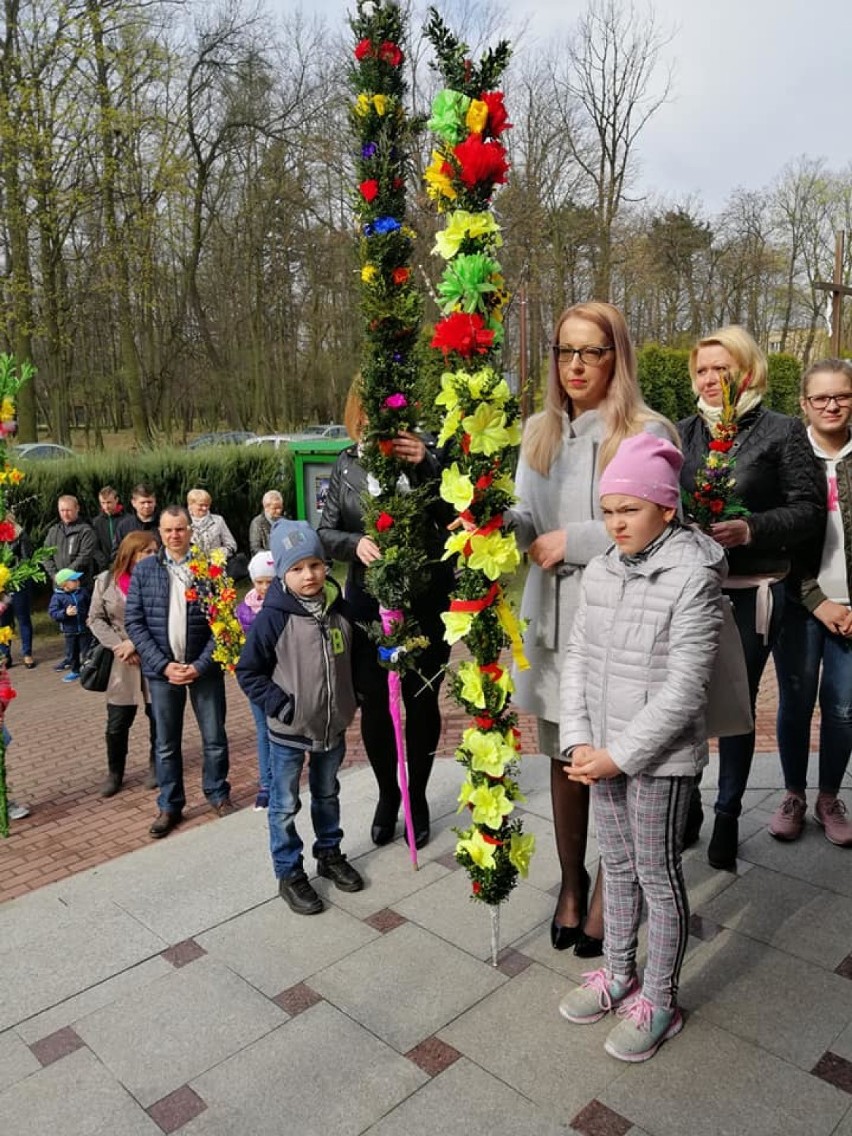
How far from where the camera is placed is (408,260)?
12.0 feet

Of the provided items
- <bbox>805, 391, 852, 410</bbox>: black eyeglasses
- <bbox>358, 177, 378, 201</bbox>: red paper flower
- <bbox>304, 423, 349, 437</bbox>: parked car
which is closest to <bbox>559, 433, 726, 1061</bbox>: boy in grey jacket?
<bbox>805, 391, 852, 410</bbox>: black eyeglasses

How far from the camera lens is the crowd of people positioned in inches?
104

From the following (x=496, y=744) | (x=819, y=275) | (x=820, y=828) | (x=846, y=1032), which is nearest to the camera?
(x=846, y=1032)

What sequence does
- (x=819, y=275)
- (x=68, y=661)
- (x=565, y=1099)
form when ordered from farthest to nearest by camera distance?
(x=819, y=275) < (x=68, y=661) < (x=565, y=1099)

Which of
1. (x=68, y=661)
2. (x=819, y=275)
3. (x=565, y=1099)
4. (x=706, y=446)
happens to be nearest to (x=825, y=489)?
(x=706, y=446)

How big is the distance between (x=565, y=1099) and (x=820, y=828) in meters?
2.24

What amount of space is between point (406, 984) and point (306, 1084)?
0.57 metres

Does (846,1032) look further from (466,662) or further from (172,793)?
(172,793)

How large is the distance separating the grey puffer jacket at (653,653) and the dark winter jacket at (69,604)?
26.2 feet

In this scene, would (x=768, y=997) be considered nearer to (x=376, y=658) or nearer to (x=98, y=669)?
(x=376, y=658)

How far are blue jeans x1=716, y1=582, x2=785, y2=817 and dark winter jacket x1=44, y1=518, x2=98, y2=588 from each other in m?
7.60

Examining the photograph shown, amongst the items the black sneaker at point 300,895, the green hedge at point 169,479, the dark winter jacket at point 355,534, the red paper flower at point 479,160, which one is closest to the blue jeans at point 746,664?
the dark winter jacket at point 355,534

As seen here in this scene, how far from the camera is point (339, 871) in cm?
394

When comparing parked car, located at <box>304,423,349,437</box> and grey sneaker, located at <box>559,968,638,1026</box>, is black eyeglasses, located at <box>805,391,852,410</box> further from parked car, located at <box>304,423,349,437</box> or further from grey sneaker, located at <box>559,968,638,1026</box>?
parked car, located at <box>304,423,349,437</box>
